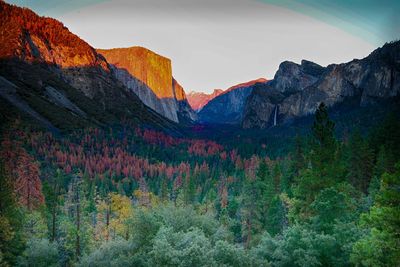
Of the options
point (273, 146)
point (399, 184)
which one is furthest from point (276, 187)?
point (273, 146)

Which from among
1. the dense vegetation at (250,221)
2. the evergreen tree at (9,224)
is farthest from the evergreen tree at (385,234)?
the evergreen tree at (9,224)

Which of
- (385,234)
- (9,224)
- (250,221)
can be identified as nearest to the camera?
(385,234)

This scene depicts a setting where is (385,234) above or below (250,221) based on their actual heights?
above

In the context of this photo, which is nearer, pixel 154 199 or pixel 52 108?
pixel 154 199

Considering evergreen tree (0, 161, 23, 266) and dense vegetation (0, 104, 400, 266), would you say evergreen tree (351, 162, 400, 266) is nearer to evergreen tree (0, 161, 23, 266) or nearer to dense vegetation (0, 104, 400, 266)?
dense vegetation (0, 104, 400, 266)

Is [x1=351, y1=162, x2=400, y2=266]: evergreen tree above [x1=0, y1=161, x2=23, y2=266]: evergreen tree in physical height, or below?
above

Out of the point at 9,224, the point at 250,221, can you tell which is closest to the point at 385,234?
the point at 9,224

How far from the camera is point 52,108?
636 ft

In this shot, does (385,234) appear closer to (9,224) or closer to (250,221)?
(9,224)

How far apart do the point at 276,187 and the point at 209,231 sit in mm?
25109

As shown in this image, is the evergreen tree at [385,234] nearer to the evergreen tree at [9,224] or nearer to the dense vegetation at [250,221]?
the dense vegetation at [250,221]

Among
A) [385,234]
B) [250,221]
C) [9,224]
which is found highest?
[385,234]

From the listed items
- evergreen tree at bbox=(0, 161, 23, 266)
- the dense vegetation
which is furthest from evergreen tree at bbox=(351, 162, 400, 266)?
evergreen tree at bbox=(0, 161, 23, 266)

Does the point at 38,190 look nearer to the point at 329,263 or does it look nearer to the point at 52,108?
the point at 329,263
